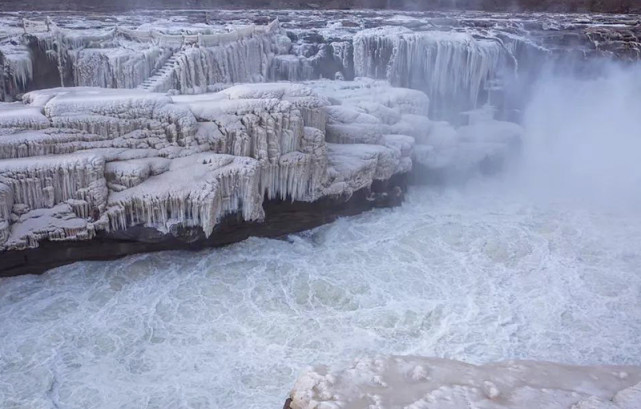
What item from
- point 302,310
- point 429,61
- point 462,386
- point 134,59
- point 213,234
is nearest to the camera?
point 462,386

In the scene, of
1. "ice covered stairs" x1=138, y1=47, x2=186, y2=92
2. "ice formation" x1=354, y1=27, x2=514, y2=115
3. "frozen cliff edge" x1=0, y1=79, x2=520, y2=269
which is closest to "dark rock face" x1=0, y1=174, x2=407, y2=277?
"frozen cliff edge" x1=0, y1=79, x2=520, y2=269

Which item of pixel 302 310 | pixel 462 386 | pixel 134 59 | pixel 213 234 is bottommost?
pixel 302 310

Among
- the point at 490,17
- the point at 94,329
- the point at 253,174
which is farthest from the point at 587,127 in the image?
the point at 94,329

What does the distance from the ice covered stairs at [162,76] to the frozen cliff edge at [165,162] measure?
195 cm

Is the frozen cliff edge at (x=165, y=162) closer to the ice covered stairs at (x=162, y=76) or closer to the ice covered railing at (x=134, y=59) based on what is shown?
the ice covered stairs at (x=162, y=76)

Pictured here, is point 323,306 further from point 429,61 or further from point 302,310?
point 429,61

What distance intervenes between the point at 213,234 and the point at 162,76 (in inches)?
157

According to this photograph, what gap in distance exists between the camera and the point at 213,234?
8.86 meters

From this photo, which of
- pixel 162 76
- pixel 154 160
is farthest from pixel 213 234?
pixel 162 76

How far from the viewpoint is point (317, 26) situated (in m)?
16.3

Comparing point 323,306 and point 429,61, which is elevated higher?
point 429,61

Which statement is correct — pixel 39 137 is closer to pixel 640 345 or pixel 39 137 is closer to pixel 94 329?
pixel 94 329

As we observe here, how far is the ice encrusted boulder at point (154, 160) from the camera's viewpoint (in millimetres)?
7508

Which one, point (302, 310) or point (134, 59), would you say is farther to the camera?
point (134, 59)
